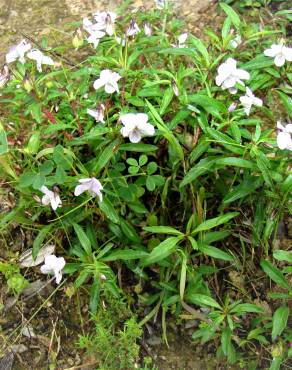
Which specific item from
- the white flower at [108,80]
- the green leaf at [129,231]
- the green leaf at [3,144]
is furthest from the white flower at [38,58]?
→ the green leaf at [129,231]

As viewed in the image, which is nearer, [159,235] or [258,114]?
[159,235]

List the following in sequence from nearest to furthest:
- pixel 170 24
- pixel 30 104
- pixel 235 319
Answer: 1. pixel 235 319
2. pixel 30 104
3. pixel 170 24

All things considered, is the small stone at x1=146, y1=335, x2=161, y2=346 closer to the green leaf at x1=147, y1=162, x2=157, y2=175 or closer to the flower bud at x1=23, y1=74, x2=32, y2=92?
the green leaf at x1=147, y1=162, x2=157, y2=175

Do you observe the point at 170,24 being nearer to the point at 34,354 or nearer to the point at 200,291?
the point at 200,291

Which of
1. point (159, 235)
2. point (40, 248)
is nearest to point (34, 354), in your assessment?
point (40, 248)

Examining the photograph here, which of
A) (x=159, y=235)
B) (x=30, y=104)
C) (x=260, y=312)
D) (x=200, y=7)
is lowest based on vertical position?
(x=260, y=312)

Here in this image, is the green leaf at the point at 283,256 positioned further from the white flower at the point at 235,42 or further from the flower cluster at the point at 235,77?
the white flower at the point at 235,42

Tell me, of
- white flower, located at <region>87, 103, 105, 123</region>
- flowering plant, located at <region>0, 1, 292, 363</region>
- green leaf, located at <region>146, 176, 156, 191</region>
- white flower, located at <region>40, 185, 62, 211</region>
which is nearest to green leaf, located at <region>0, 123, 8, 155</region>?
flowering plant, located at <region>0, 1, 292, 363</region>
